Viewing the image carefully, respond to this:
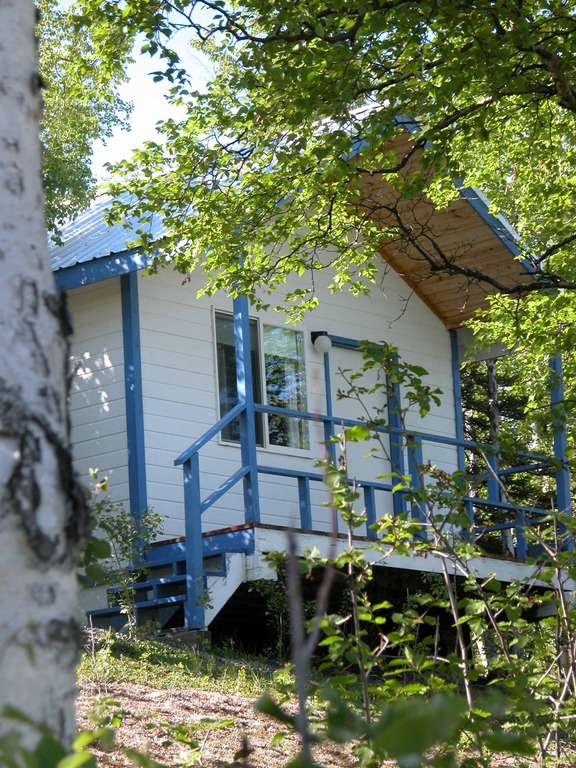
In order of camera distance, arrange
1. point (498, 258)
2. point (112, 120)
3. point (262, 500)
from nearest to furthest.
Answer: point (262, 500) < point (498, 258) < point (112, 120)

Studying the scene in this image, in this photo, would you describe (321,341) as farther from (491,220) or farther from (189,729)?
(189,729)

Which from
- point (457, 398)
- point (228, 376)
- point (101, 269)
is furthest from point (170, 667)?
point (457, 398)

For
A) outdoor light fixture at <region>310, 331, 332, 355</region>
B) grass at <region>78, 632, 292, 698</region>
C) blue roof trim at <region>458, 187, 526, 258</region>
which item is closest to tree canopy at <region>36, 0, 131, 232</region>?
outdoor light fixture at <region>310, 331, 332, 355</region>

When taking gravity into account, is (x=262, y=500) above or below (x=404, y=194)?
below

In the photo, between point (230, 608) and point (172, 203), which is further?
point (230, 608)

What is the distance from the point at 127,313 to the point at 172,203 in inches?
80.0

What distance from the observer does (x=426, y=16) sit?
7.55 meters

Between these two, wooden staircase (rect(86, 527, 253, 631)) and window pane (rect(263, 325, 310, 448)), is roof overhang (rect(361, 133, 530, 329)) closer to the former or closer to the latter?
window pane (rect(263, 325, 310, 448))

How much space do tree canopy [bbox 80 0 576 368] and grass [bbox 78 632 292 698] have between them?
3.14m

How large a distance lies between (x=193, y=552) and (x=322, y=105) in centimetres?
411

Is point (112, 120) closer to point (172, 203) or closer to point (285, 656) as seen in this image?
point (172, 203)

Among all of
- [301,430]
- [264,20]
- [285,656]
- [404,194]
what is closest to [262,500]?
[301,430]

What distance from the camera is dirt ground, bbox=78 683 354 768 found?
5258mm

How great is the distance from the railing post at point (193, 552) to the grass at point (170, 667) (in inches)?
17.5
